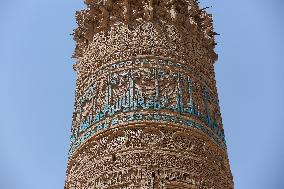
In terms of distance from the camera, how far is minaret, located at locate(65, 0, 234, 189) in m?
4.38

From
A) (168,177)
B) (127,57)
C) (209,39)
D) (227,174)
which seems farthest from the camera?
(209,39)

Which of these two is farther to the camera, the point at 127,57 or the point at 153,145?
the point at 127,57

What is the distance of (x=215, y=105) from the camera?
5.30 m

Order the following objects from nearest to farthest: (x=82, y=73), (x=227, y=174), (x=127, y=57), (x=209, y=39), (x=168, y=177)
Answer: (x=168, y=177) < (x=227, y=174) < (x=127, y=57) < (x=82, y=73) < (x=209, y=39)

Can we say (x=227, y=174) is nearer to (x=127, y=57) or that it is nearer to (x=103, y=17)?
(x=127, y=57)

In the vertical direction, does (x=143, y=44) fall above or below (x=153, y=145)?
above

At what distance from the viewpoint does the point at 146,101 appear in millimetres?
4766

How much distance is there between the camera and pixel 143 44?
5262mm

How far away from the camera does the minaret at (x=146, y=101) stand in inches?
172

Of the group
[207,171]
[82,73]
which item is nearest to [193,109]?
[207,171]

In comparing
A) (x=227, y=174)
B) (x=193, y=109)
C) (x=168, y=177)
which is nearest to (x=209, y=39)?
(x=193, y=109)

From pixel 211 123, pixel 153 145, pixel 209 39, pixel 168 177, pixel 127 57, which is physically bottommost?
pixel 168 177

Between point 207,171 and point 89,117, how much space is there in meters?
1.21

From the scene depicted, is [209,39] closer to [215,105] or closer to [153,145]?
[215,105]
